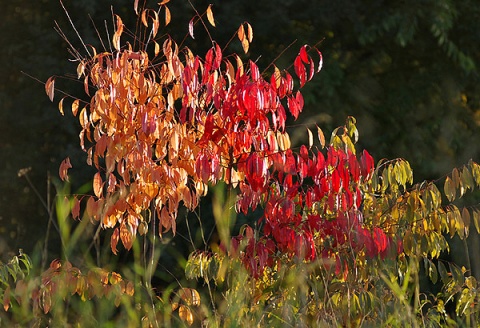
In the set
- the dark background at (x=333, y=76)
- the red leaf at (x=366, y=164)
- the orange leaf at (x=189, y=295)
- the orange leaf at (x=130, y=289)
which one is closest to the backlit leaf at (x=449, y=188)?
the red leaf at (x=366, y=164)

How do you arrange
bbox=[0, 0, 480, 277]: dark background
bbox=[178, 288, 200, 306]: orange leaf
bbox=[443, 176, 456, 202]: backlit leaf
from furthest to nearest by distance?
bbox=[0, 0, 480, 277]: dark background < bbox=[443, 176, 456, 202]: backlit leaf < bbox=[178, 288, 200, 306]: orange leaf

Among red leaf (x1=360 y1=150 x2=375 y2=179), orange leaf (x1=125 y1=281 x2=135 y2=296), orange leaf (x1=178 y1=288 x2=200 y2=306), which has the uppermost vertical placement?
red leaf (x1=360 y1=150 x2=375 y2=179)

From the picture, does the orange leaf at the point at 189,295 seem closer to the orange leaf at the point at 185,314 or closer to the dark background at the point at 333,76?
the orange leaf at the point at 185,314

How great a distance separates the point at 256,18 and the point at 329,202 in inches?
150

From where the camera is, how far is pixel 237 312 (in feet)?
11.8

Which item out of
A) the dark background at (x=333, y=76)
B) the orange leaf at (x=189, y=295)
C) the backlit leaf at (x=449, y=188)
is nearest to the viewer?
the orange leaf at (x=189, y=295)

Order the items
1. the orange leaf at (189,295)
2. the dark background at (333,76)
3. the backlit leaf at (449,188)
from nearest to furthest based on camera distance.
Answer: the orange leaf at (189,295) < the backlit leaf at (449,188) < the dark background at (333,76)

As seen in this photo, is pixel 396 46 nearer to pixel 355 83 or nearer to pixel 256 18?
pixel 355 83

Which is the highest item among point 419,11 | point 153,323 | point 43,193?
point 419,11

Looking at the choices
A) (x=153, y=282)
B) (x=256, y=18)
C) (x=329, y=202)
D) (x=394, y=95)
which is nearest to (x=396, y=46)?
(x=394, y=95)

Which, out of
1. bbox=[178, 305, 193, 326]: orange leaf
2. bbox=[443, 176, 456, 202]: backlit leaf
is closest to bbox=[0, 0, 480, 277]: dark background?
bbox=[443, 176, 456, 202]: backlit leaf

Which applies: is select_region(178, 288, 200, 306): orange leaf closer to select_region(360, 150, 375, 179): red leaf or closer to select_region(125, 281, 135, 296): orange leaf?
select_region(125, 281, 135, 296): orange leaf

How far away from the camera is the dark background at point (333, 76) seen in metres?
8.11

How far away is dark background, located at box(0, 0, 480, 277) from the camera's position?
8.11m
